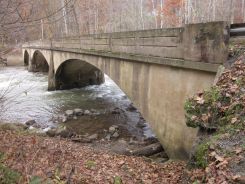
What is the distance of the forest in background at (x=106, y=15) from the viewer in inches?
146

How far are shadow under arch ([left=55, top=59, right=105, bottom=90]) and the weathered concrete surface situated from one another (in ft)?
32.1

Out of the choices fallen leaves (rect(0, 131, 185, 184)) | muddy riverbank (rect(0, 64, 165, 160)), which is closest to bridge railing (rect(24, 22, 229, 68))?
fallen leaves (rect(0, 131, 185, 184))

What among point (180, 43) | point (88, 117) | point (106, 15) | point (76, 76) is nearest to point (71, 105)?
point (88, 117)

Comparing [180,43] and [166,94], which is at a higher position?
[180,43]

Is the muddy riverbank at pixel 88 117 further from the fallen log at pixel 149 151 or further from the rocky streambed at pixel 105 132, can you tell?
the fallen log at pixel 149 151

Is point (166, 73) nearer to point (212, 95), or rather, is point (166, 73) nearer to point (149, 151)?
point (149, 151)

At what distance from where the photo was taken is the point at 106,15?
3831 cm

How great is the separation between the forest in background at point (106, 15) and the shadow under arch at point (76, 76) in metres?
2.37

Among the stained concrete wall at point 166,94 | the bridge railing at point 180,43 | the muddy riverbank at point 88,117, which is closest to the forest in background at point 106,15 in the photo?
the bridge railing at point 180,43

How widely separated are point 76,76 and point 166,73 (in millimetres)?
14846

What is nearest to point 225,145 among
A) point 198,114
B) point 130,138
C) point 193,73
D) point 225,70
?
point 198,114

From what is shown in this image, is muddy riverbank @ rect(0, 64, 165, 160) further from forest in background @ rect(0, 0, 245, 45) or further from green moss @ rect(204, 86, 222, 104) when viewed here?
green moss @ rect(204, 86, 222, 104)

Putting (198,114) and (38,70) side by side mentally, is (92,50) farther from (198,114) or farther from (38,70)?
(38,70)

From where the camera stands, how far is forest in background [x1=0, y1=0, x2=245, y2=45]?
3.71 meters
